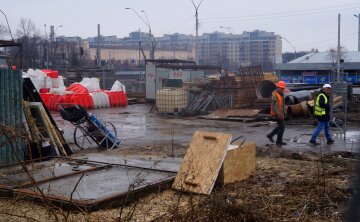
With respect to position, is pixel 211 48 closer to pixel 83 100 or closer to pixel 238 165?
pixel 83 100

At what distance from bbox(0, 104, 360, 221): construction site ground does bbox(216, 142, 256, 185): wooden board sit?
0.45 feet

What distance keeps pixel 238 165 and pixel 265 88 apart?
1848 cm

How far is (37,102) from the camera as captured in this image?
36.6 feet

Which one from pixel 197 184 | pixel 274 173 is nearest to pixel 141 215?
pixel 197 184

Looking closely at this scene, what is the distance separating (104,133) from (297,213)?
7.99m

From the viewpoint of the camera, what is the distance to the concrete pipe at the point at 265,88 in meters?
25.6

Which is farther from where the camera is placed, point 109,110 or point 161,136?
point 109,110

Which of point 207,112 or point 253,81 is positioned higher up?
point 253,81

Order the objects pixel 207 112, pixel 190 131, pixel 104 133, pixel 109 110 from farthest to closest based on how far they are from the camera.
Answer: pixel 109 110
pixel 207 112
pixel 190 131
pixel 104 133

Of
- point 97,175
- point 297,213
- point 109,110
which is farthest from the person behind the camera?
point 109,110

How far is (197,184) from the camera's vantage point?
7230 mm

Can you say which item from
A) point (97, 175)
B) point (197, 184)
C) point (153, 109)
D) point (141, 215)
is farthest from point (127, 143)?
point (153, 109)

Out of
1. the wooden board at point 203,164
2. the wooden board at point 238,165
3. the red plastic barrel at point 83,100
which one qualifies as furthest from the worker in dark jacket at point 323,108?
the red plastic barrel at point 83,100

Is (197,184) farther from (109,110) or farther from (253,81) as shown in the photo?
(109,110)
